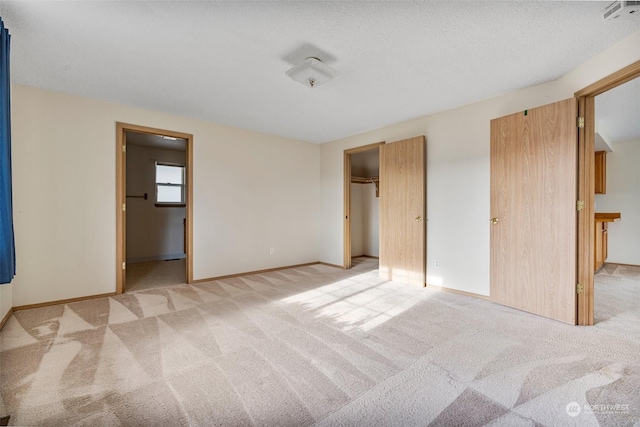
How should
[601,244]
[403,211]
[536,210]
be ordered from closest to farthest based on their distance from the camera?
[536,210], [403,211], [601,244]

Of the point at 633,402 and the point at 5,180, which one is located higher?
the point at 5,180

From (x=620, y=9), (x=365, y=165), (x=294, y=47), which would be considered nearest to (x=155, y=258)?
(x=365, y=165)

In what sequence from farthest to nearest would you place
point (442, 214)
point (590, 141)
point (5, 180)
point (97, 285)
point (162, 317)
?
point (442, 214), point (97, 285), point (162, 317), point (590, 141), point (5, 180)

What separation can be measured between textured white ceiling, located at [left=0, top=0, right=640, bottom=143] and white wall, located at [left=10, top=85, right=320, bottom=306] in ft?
1.17

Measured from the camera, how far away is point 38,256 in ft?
10.1

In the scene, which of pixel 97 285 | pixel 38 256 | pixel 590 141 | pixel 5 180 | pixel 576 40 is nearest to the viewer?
pixel 5 180

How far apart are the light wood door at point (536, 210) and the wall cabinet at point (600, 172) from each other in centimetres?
407

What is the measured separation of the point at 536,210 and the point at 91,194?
199 inches

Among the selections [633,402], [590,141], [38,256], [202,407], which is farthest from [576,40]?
[38,256]

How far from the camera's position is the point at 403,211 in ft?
13.6

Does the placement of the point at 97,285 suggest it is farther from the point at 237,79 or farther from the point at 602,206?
the point at 602,206

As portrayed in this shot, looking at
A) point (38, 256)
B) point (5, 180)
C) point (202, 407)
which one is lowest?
point (202, 407)

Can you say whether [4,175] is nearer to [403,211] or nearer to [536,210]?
[403,211]

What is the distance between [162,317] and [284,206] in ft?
9.32
